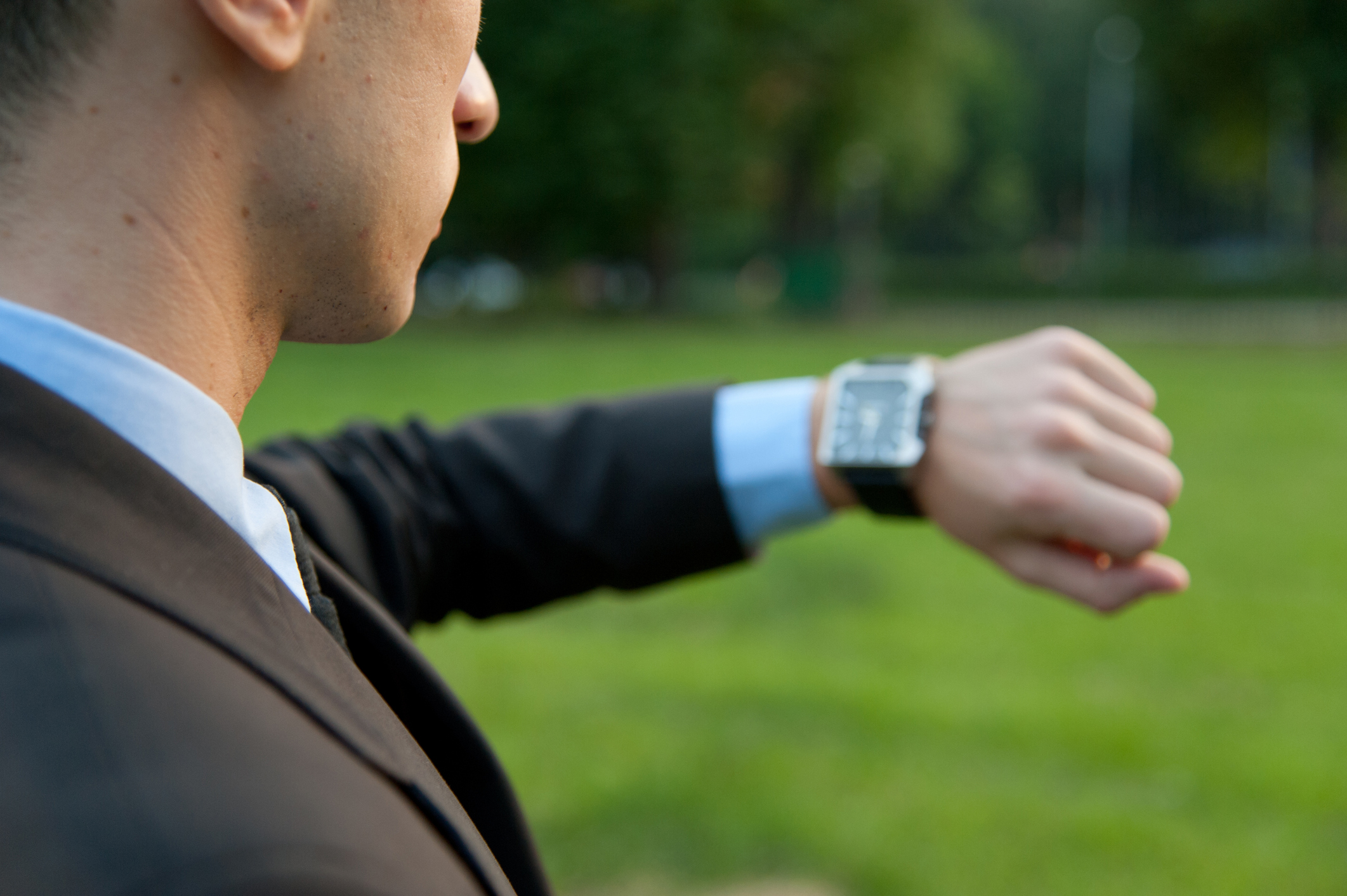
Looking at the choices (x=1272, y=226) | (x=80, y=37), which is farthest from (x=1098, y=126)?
(x=80, y=37)

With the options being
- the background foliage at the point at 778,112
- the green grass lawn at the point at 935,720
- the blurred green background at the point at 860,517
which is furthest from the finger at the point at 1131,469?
the background foliage at the point at 778,112

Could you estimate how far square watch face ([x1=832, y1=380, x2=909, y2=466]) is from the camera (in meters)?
1.78

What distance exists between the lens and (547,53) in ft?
104

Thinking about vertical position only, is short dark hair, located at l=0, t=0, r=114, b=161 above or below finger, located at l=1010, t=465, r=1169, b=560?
above

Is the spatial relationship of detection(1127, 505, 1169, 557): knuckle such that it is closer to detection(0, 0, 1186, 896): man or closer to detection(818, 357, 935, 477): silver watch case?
detection(0, 0, 1186, 896): man

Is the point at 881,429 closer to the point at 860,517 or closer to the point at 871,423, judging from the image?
the point at 871,423

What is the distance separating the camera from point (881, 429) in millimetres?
1799

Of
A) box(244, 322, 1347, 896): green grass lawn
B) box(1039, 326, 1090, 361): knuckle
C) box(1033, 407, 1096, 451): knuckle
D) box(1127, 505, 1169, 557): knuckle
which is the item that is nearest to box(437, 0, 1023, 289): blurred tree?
box(244, 322, 1347, 896): green grass lawn

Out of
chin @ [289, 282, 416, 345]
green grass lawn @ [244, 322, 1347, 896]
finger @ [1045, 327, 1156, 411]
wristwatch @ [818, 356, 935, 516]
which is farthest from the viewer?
green grass lawn @ [244, 322, 1347, 896]

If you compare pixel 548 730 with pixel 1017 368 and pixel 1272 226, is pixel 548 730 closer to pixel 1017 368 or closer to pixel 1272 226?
pixel 1017 368

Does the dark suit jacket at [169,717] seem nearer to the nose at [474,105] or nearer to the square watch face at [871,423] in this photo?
the nose at [474,105]

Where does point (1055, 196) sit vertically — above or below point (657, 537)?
below

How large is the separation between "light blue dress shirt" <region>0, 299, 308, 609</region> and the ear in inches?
9.8

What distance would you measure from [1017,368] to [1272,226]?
73557 mm
